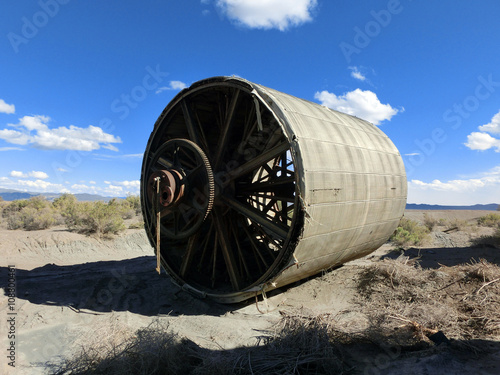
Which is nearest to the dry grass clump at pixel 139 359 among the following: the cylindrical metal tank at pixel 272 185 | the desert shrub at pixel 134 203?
the cylindrical metal tank at pixel 272 185

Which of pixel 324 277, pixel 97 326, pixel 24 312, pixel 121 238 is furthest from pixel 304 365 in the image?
pixel 121 238

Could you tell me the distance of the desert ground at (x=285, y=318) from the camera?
139 inches

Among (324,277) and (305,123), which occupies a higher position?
(305,123)

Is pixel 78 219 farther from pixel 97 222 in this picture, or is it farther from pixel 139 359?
pixel 139 359

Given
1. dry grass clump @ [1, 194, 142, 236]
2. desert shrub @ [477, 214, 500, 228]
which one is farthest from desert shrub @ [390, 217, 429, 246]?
dry grass clump @ [1, 194, 142, 236]

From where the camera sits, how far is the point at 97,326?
15.6ft

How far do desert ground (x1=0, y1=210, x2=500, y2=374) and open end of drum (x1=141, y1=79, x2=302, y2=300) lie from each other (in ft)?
2.30

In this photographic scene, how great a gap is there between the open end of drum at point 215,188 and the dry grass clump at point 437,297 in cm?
204

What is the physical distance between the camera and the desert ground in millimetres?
3525

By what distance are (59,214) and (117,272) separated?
31.2 feet

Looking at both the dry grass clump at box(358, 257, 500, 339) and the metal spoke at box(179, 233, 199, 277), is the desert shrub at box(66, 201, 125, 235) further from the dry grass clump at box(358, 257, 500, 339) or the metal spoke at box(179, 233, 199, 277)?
the dry grass clump at box(358, 257, 500, 339)

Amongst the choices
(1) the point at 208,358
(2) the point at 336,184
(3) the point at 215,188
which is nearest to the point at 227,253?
(3) the point at 215,188

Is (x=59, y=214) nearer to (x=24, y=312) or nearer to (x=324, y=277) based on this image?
(x=24, y=312)

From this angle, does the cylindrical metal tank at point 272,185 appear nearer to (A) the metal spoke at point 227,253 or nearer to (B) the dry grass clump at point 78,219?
(A) the metal spoke at point 227,253
